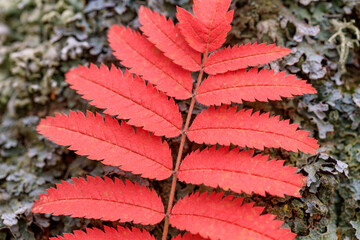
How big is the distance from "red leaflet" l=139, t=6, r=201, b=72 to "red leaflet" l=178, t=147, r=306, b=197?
0.45 m

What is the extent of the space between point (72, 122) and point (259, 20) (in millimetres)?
1293

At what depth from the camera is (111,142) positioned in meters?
1.42

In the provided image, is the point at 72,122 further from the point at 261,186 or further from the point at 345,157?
the point at 345,157

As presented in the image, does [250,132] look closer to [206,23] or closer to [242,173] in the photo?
[242,173]

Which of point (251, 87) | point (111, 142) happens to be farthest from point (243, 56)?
point (111, 142)

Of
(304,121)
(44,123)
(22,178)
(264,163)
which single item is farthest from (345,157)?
(22,178)

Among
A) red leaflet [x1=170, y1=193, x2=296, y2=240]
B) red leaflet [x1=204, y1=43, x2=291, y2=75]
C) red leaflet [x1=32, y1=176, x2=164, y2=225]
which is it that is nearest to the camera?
red leaflet [x1=170, y1=193, x2=296, y2=240]

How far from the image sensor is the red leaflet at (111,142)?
1393mm

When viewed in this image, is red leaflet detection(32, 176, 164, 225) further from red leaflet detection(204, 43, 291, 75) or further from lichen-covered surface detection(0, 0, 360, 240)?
red leaflet detection(204, 43, 291, 75)

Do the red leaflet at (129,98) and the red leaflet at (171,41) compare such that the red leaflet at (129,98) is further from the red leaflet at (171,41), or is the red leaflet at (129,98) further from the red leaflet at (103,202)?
the red leaflet at (103,202)

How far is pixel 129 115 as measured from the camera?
1442mm

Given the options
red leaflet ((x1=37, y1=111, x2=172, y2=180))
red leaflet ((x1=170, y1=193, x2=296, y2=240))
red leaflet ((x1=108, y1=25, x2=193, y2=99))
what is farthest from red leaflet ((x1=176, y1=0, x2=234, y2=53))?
red leaflet ((x1=170, y1=193, x2=296, y2=240))

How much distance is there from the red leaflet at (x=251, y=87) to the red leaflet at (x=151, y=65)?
0.12 meters

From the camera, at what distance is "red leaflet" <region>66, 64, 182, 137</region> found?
145 cm
